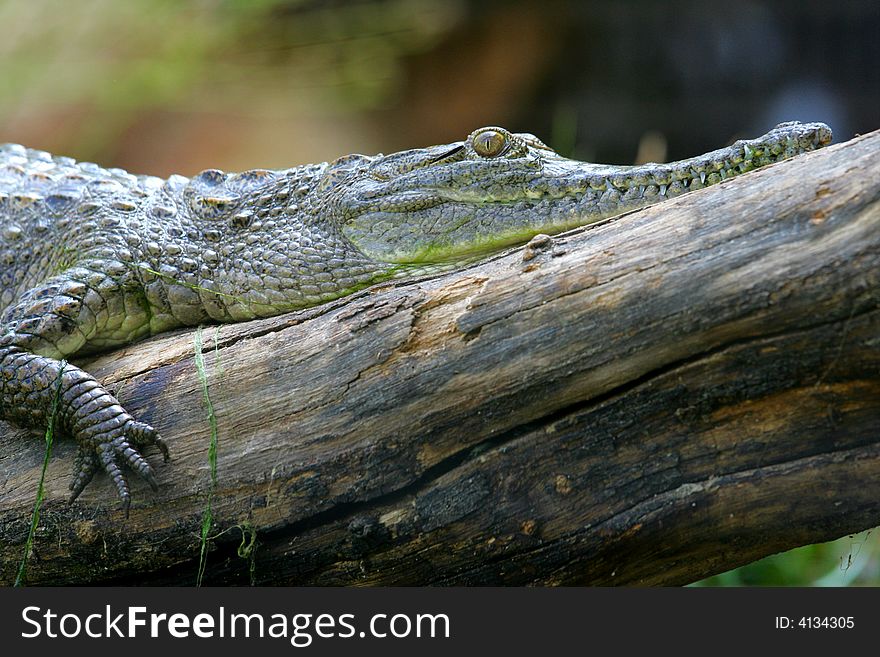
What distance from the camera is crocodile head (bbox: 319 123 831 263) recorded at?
7.99 feet

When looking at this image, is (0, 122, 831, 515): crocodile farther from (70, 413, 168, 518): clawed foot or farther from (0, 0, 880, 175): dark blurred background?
(0, 0, 880, 175): dark blurred background

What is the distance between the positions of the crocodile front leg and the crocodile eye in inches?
52.7

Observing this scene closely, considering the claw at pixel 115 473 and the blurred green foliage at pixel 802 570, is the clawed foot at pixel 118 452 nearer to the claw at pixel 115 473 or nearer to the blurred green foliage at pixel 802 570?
the claw at pixel 115 473

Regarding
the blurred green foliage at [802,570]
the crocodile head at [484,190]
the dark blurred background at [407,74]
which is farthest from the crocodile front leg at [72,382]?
the dark blurred background at [407,74]

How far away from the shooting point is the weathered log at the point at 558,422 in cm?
188

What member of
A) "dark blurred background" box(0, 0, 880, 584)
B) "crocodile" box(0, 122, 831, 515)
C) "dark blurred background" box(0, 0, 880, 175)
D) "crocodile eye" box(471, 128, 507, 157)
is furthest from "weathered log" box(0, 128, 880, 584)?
"dark blurred background" box(0, 0, 880, 175)

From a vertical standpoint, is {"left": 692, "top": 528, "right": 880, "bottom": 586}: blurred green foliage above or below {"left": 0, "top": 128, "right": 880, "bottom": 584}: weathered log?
above

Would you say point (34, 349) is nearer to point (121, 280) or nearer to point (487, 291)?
point (121, 280)

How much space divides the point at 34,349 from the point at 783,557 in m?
3.65

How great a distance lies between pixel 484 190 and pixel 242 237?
927 mm

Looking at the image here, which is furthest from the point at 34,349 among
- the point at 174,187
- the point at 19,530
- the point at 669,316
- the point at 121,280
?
the point at 669,316

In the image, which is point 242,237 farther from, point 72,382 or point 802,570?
point 802,570

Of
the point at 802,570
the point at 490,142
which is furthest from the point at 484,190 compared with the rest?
the point at 802,570

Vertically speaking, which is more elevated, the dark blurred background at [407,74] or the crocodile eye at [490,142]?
the dark blurred background at [407,74]
